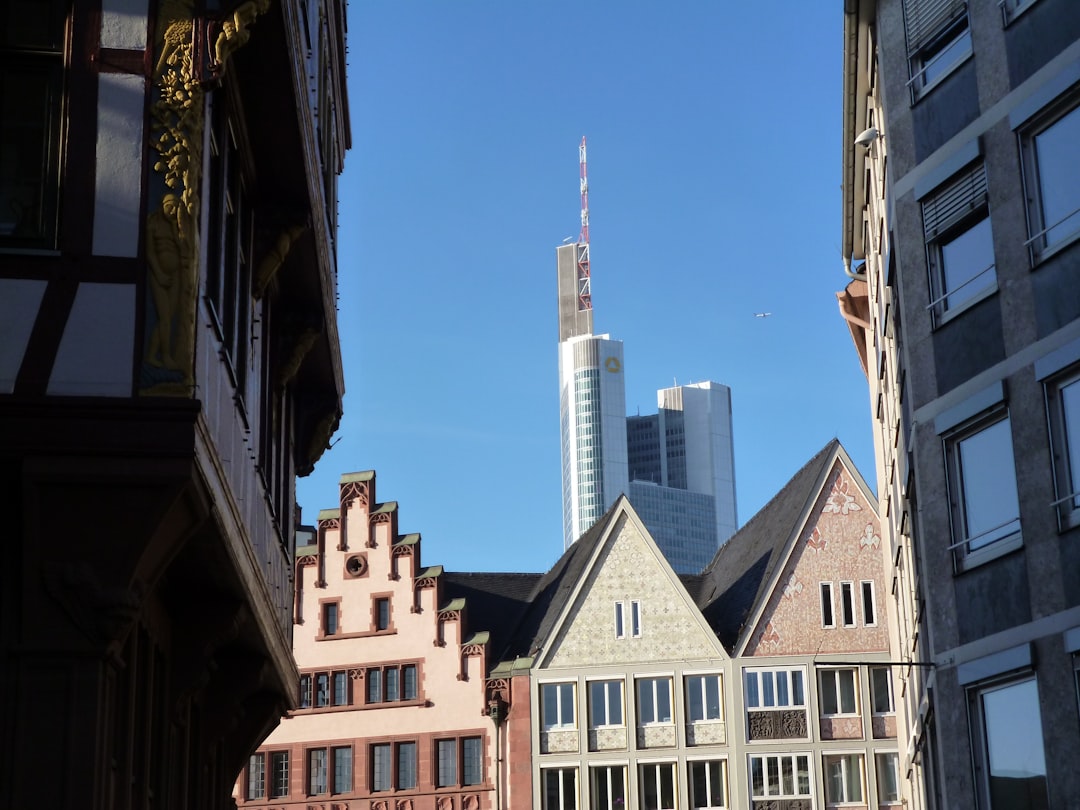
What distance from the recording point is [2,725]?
12227 mm

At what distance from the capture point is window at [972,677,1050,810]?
18.7m

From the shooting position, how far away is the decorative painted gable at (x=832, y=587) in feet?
177

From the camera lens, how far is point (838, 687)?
53281 millimetres

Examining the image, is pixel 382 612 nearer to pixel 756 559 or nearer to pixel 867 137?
pixel 756 559

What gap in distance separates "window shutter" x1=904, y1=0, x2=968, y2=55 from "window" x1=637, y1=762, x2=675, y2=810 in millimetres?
33791

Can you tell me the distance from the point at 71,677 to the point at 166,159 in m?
4.01

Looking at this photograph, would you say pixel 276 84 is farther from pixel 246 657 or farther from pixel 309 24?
pixel 246 657

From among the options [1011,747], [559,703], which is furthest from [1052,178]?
[559,703]

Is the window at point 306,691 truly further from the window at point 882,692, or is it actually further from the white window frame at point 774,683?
the window at point 882,692

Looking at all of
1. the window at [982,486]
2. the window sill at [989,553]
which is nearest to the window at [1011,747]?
the window sill at [989,553]

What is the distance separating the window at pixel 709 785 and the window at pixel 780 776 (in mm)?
905

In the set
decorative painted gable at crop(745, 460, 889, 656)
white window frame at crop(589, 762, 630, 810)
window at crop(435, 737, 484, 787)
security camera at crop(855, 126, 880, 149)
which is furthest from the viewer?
window at crop(435, 737, 484, 787)

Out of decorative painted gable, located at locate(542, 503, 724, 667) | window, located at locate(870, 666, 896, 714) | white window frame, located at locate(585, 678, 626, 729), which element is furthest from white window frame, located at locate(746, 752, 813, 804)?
white window frame, located at locate(585, 678, 626, 729)

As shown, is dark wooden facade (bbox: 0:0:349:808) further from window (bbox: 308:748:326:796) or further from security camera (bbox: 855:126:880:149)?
window (bbox: 308:748:326:796)
